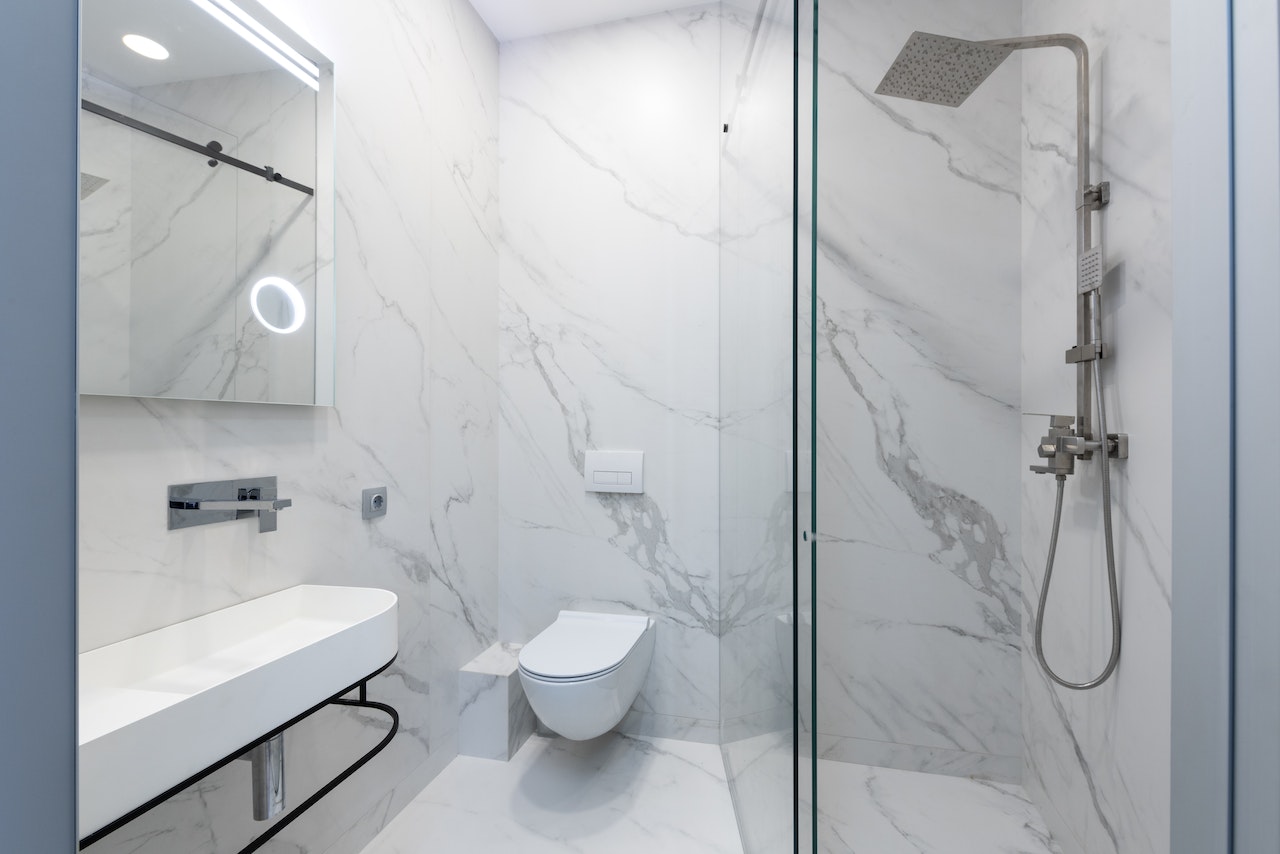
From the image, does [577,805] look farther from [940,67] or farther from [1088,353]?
[940,67]

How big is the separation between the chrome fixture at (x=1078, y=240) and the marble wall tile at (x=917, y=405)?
30cm

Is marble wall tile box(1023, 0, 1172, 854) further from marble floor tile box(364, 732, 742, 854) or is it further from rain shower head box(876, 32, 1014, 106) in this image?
marble floor tile box(364, 732, 742, 854)

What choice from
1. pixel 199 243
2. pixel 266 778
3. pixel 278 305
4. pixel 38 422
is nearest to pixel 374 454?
pixel 278 305

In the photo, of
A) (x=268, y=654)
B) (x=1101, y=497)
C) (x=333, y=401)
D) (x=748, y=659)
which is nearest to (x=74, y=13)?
(x=268, y=654)

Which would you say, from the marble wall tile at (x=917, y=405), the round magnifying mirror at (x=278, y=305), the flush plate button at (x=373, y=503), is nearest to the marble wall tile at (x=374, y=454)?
the flush plate button at (x=373, y=503)

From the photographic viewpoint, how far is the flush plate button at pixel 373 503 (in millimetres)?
1543

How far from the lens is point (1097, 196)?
136cm

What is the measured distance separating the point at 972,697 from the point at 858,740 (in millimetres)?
366

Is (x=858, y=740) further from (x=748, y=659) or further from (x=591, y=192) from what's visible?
(x=591, y=192)

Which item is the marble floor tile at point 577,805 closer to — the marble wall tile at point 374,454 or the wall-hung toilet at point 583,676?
the marble wall tile at point 374,454

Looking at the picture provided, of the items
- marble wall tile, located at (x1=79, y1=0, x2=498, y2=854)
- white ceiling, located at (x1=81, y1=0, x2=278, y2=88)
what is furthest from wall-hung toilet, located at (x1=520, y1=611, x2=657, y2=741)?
white ceiling, located at (x1=81, y1=0, x2=278, y2=88)

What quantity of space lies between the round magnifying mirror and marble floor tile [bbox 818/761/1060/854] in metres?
1.81

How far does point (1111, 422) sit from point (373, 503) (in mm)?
1755

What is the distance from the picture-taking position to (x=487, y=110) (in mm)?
2154
